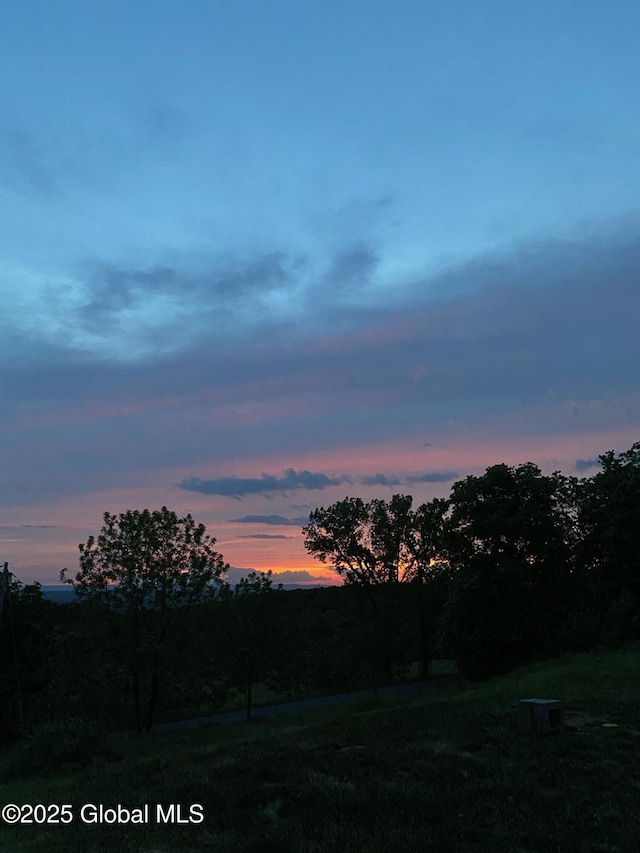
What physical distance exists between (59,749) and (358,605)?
38.4 meters

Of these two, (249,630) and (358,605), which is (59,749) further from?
(358,605)

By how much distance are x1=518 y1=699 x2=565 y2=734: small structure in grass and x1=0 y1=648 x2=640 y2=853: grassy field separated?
294 millimetres

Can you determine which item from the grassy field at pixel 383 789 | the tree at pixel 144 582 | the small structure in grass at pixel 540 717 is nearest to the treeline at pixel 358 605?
the tree at pixel 144 582

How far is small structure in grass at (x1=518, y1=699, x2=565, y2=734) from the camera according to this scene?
15367 mm

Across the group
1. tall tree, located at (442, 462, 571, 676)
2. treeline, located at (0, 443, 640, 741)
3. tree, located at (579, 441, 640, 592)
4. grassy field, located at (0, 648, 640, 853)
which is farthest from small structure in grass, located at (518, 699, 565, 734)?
tree, located at (579, 441, 640, 592)

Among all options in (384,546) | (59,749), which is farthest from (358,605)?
(59,749)

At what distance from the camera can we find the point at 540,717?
1541 centimetres

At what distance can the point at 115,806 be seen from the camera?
11711mm

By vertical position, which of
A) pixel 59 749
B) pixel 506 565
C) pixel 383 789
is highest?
pixel 506 565

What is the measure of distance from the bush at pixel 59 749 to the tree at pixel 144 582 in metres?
10.2

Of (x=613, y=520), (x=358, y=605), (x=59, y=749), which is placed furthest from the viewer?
(x=358, y=605)

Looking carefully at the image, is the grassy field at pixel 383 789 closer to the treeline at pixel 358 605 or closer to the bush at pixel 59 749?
the bush at pixel 59 749

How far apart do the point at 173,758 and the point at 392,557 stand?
34712 mm

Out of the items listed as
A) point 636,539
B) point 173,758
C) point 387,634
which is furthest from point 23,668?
point 636,539
